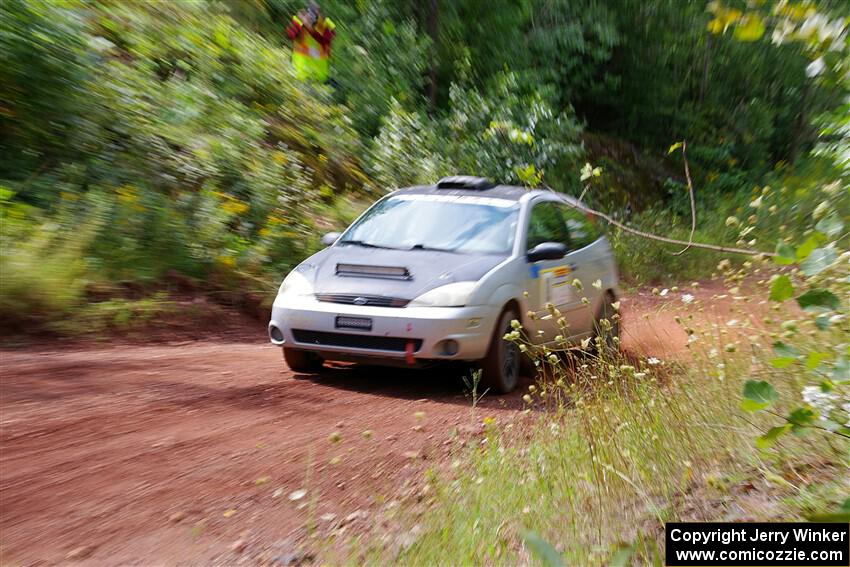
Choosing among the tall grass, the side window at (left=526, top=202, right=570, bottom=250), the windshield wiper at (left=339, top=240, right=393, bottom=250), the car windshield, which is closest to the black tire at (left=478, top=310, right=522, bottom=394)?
the car windshield

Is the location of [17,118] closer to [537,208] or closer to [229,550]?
[537,208]

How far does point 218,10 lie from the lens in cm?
1875

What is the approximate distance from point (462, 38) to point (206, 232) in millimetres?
13017

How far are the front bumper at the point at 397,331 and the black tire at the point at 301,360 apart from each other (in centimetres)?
35

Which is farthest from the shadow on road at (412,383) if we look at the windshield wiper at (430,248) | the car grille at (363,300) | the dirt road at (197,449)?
the windshield wiper at (430,248)

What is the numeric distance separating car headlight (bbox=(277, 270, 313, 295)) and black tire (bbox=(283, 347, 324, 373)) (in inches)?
19.5

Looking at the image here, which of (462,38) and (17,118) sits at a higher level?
(462,38)

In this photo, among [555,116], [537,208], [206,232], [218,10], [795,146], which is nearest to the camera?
[537,208]

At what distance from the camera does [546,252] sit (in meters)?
8.69

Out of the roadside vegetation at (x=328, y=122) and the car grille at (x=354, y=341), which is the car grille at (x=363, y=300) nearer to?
the car grille at (x=354, y=341)

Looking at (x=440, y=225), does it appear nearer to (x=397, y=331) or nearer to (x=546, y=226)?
(x=546, y=226)

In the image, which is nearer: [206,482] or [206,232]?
[206,482]

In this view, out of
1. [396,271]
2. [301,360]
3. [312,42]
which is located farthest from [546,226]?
[312,42]

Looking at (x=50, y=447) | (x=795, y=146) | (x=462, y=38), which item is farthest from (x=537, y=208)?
(x=795, y=146)
